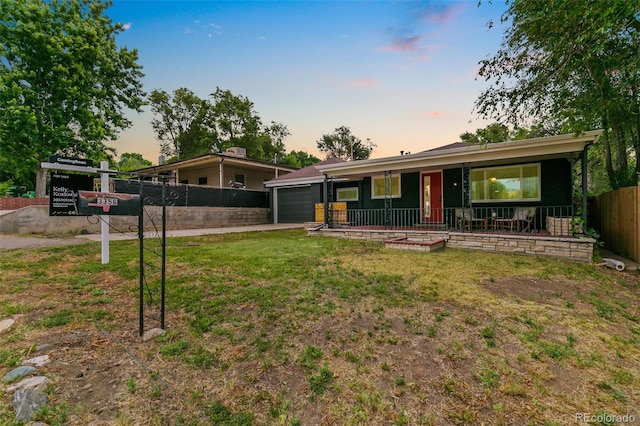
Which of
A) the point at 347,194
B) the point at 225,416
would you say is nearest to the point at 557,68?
the point at 225,416

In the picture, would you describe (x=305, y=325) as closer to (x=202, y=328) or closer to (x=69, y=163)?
(x=202, y=328)

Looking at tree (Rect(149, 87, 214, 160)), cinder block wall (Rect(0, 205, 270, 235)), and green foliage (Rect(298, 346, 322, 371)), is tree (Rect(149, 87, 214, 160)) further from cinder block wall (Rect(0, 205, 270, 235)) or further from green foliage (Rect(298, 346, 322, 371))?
green foliage (Rect(298, 346, 322, 371))

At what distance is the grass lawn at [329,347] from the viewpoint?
184cm

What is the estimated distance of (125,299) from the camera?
149 inches

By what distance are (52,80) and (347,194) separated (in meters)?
14.5

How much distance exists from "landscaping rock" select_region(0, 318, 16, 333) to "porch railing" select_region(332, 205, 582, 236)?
29.3ft

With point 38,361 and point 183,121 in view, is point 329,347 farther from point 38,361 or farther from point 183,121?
point 183,121

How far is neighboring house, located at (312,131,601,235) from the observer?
24.7ft

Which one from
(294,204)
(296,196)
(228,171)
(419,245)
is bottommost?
(419,245)

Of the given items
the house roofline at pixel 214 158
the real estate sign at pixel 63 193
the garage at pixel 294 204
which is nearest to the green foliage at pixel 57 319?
the real estate sign at pixel 63 193

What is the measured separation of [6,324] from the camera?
2.97 meters

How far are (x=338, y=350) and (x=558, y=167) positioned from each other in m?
9.85

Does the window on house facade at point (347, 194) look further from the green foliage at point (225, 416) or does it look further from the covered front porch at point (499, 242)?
the green foliage at point (225, 416)

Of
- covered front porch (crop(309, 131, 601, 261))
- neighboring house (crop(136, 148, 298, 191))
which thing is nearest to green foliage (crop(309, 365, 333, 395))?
covered front porch (crop(309, 131, 601, 261))
